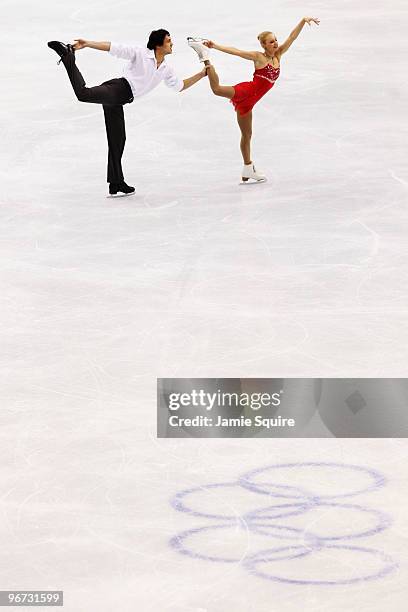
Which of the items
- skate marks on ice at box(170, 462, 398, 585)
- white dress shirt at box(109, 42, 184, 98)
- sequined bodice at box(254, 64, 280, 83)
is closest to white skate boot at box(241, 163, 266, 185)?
sequined bodice at box(254, 64, 280, 83)

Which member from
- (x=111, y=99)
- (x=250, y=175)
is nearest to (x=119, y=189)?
(x=111, y=99)

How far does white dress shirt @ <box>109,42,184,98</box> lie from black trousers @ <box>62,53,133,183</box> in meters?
0.09

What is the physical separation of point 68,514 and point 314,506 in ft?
4.34

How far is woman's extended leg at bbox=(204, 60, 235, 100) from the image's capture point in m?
13.9

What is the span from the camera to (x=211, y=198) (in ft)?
47.6

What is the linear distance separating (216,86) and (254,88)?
0.50m

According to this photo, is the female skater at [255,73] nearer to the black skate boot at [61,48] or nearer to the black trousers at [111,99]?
the black trousers at [111,99]

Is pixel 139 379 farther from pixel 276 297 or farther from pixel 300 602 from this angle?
pixel 300 602

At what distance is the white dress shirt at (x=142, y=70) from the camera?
13.8 metres

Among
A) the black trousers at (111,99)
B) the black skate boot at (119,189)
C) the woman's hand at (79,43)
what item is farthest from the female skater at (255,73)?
the black skate boot at (119,189)

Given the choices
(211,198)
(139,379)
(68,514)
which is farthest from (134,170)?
(68,514)

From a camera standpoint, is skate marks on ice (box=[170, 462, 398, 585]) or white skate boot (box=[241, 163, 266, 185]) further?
white skate boot (box=[241, 163, 266, 185])

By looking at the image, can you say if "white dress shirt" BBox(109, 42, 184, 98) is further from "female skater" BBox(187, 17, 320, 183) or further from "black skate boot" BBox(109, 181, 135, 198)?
"black skate boot" BBox(109, 181, 135, 198)

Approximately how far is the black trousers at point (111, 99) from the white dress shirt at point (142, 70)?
9cm
